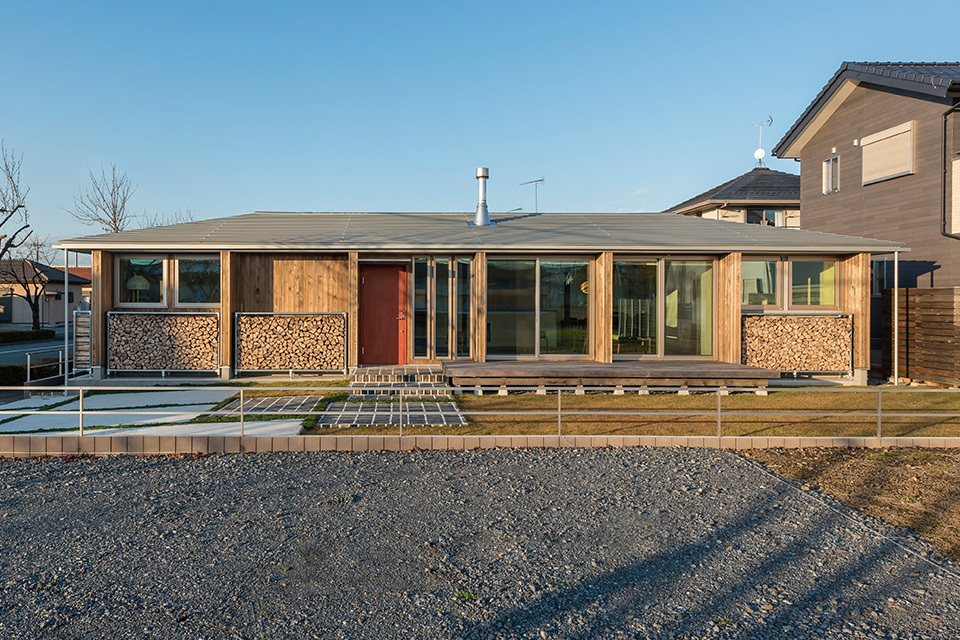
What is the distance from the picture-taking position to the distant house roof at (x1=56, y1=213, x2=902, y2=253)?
11.7 meters

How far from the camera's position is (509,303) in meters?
12.2

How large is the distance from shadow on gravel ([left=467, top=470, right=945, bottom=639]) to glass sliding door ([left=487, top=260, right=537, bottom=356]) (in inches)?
311

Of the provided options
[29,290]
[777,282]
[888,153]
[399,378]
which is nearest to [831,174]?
[888,153]

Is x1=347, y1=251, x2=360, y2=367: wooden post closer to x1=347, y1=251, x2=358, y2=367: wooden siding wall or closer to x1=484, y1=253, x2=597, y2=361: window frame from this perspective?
x1=347, y1=251, x2=358, y2=367: wooden siding wall

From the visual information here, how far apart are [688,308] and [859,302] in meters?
3.39

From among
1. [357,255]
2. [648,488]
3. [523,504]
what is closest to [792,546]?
[648,488]

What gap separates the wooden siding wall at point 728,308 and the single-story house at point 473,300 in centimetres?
3

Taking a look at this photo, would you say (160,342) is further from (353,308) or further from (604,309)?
(604,309)

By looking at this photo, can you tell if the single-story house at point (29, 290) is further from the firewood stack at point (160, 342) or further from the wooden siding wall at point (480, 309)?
the wooden siding wall at point (480, 309)

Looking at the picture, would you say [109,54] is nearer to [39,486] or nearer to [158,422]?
[158,422]

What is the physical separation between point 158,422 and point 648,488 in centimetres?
616

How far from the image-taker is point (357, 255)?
11906 mm

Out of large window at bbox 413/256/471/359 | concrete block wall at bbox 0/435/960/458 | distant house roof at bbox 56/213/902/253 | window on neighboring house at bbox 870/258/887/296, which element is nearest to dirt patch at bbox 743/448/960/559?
concrete block wall at bbox 0/435/960/458

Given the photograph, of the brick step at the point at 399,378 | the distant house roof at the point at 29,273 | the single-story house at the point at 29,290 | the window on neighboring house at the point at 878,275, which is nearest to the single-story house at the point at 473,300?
the brick step at the point at 399,378
